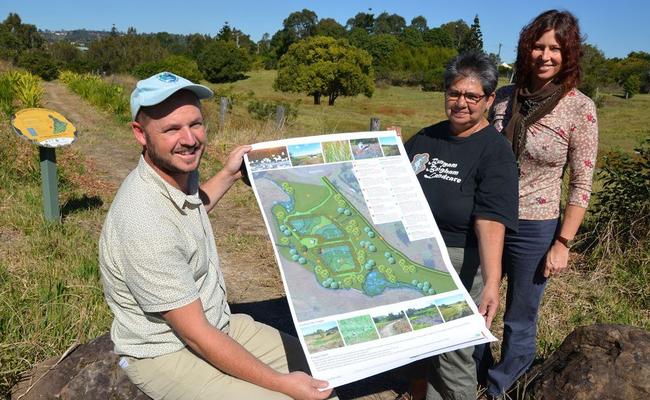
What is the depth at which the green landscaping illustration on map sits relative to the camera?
6.87ft

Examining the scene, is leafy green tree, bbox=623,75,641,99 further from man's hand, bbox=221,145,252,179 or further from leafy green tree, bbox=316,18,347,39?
man's hand, bbox=221,145,252,179

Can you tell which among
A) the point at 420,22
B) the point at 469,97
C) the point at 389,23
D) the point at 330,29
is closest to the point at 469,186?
the point at 469,97

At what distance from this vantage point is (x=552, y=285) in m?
4.74

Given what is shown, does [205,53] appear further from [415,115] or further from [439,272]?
[439,272]

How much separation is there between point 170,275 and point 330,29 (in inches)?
3858

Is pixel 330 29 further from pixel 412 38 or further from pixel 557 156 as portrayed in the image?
pixel 557 156

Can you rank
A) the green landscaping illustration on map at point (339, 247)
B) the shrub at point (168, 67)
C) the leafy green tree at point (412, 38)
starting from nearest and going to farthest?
the green landscaping illustration on map at point (339, 247)
the shrub at point (168, 67)
the leafy green tree at point (412, 38)

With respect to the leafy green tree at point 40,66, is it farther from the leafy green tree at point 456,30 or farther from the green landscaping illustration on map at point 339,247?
the leafy green tree at point 456,30

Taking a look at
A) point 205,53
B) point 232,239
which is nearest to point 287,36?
point 205,53

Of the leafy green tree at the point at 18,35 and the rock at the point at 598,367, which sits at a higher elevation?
the leafy green tree at the point at 18,35

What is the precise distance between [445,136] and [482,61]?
0.40 metres

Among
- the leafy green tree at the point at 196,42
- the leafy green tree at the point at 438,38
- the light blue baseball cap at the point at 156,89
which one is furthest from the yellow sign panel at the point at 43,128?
the leafy green tree at the point at 438,38

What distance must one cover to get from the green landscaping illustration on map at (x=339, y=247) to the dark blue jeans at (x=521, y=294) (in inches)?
28.5

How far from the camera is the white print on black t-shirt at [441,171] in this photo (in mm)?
2435
